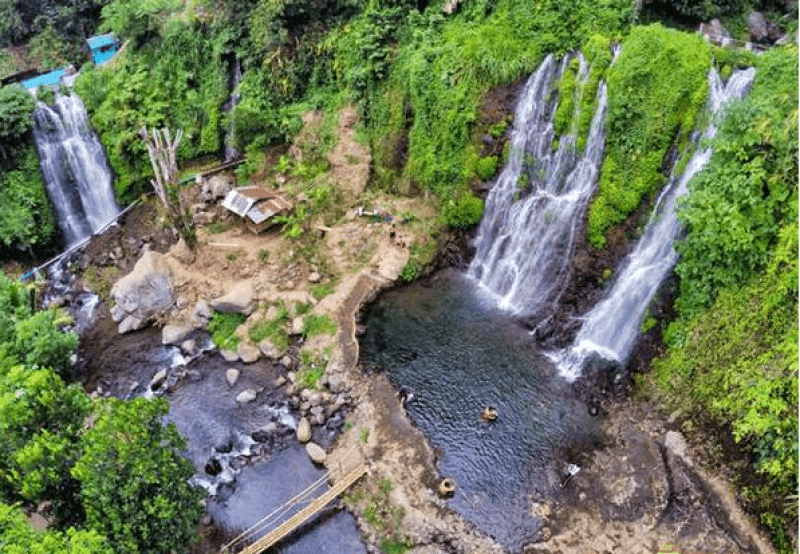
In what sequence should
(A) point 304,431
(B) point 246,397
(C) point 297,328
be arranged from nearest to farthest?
1. (A) point 304,431
2. (B) point 246,397
3. (C) point 297,328

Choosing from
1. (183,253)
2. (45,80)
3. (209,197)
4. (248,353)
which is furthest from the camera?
(45,80)

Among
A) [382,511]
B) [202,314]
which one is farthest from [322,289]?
[382,511]

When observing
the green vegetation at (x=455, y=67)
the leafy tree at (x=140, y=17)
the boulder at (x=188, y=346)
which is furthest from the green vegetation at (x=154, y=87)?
the boulder at (x=188, y=346)

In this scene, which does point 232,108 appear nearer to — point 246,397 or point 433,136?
point 433,136

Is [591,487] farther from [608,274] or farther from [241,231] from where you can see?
[241,231]

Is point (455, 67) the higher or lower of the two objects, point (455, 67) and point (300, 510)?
the higher

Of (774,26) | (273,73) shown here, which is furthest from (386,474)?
(774,26)

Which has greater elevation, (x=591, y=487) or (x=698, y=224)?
(x=698, y=224)

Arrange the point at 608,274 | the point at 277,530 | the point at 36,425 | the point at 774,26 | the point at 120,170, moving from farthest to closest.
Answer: the point at 120,170
the point at 774,26
the point at 608,274
the point at 277,530
the point at 36,425
